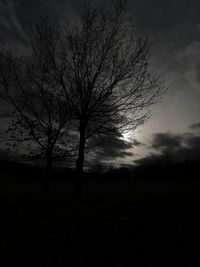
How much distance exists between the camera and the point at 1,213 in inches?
404

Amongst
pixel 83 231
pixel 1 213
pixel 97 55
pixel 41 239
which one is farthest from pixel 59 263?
pixel 97 55

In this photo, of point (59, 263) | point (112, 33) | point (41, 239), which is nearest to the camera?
point (59, 263)

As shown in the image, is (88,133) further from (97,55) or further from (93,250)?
(93,250)

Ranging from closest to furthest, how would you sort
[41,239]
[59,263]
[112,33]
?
1. [59,263]
2. [41,239]
3. [112,33]

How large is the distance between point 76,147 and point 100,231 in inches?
598

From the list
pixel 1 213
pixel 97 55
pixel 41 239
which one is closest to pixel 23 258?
pixel 41 239

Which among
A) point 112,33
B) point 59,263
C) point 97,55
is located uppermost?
point 112,33

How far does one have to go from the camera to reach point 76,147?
22.0m

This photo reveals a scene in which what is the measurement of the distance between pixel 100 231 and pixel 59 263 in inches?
90.2

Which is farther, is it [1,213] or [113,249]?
[1,213]

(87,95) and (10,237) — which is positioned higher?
(87,95)

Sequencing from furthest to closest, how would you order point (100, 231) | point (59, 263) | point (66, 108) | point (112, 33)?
point (66, 108) → point (112, 33) → point (100, 231) → point (59, 263)

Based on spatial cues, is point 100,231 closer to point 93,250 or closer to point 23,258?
point 93,250

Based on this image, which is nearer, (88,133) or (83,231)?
(83,231)
